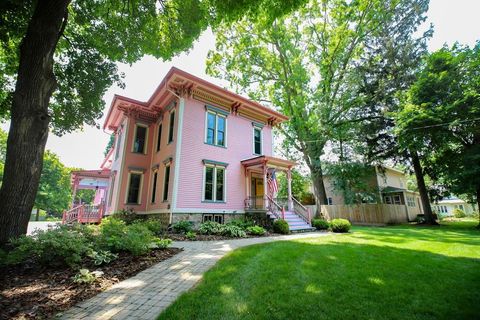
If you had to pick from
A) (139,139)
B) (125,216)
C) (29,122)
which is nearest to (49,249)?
(29,122)

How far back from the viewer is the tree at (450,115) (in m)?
14.4

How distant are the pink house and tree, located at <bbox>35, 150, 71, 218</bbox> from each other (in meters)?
34.0

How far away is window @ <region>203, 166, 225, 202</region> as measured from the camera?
12.2 meters

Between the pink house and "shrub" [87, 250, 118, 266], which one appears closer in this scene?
"shrub" [87, 250, 118, 266]

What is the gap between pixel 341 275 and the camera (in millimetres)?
4297

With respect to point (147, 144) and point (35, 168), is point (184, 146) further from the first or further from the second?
point (35, 168)

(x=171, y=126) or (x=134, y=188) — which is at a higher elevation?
(x=171, y=126)

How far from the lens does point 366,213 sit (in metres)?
20.7

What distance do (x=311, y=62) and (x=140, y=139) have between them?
16.7 metres

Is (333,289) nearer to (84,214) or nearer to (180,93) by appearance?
(180,93)

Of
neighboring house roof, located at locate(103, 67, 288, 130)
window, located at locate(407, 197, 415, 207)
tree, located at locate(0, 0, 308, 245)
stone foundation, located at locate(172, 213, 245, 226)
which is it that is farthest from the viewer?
window, located at locate(407, 197, 415, 207)

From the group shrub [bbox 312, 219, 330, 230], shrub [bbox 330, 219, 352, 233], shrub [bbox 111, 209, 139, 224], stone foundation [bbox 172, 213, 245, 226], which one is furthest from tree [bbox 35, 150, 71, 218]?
shrub [bbox 330, 219, 352, 233]

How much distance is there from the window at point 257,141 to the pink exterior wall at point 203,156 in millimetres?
372

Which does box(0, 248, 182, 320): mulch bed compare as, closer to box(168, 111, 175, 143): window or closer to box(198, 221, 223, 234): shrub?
box(198, 221, 223, 234): shrub
